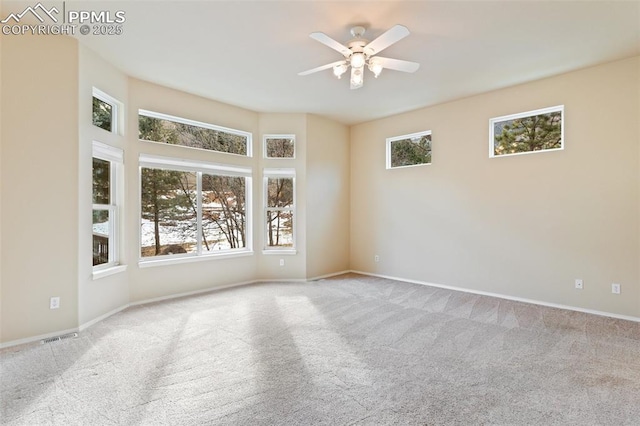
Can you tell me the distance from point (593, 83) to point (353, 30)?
3228 millimetres

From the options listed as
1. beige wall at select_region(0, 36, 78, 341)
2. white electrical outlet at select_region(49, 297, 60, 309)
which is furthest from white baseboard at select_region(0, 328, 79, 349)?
white electrical outlet at select_region(49, 297, 60, 309)

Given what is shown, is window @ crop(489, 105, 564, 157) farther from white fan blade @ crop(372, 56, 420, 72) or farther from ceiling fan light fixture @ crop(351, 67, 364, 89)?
ceiling fan light fixture @ crop(351, 67, 364, 89)

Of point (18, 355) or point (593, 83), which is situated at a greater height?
point (593, 83)

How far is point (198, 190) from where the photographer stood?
16.5ft

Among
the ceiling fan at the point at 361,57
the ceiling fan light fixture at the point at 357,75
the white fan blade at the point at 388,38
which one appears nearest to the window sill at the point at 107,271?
the ceiling fan at the point at 361,57

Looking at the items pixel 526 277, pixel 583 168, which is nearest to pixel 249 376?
pixel 526 277

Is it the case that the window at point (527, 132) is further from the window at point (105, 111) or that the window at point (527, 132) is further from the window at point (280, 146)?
the window at point (105, 111)

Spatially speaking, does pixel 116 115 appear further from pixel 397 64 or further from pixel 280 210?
pixel 397 64

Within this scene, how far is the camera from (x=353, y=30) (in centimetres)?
298

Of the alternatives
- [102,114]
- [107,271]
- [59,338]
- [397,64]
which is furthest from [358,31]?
[59,338]

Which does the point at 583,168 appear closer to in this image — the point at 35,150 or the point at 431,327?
the point at 431,327

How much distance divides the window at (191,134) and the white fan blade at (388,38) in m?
3.14

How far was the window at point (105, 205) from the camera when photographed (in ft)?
12.4

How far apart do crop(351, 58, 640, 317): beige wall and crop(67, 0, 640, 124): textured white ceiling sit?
1.33 ft
